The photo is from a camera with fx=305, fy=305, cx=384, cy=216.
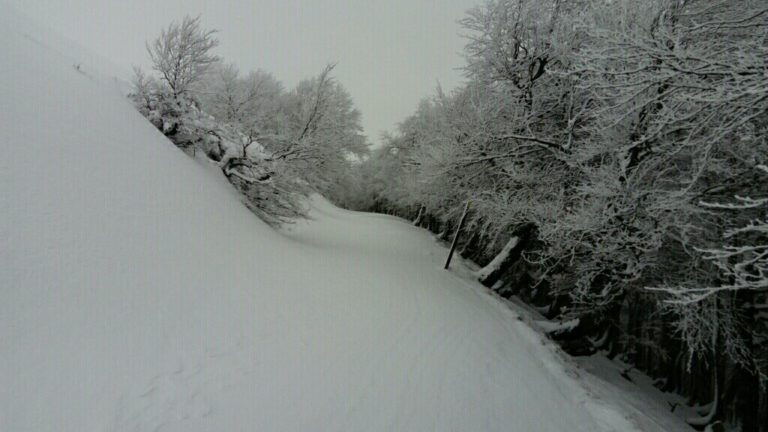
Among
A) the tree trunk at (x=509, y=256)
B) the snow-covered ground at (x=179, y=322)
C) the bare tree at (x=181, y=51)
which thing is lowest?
the snow-covered ground at (x=179, y=322)

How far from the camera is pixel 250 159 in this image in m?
7.70

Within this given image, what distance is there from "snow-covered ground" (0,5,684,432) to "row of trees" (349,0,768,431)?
278cm

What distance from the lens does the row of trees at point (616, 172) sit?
465 centimetres

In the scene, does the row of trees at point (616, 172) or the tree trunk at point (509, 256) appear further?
the tree trunk at point (509, 256)

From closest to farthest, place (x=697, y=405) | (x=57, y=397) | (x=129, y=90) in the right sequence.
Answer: (x=57, y=397) → (x=129, y=90) → (x=697, y=405)

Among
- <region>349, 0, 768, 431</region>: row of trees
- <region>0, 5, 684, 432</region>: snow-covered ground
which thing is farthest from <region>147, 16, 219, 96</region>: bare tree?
<region>349, 0, 768, 431</region>: row of trees

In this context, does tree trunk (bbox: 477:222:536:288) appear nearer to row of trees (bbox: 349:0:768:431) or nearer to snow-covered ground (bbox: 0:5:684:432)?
row of trees (bbox: 349:0:768:431)

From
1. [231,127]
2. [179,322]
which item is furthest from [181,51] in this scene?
[179,322]

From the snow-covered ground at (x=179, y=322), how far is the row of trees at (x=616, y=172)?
2780mm

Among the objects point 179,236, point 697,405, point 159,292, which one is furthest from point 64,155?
point 697,405

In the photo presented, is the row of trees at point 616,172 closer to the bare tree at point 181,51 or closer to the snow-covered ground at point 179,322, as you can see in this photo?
the snow-covered ground at point 179,322

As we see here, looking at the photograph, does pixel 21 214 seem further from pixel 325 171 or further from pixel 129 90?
pixel 325 171

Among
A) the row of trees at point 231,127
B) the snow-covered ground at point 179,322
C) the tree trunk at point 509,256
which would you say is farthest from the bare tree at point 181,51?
the tree trunk at point 509,256

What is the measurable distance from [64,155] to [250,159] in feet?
14.6
